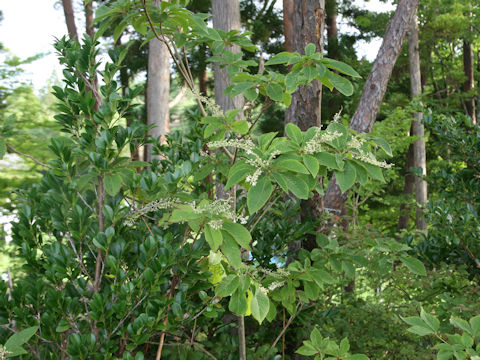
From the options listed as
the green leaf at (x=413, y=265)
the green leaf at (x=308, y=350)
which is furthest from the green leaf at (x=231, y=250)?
the green leaf at (x=413, y=265)

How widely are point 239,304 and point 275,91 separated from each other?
810 millimetres

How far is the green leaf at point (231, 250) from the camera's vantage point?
1311 millimetres

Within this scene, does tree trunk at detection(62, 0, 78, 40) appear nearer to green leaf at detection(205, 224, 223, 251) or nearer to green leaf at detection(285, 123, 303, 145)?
green leaf at detection(285, 123, 303, 145)

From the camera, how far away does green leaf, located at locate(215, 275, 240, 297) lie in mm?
1423

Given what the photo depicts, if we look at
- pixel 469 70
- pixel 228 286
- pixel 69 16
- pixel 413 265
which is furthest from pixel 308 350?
pixel 469 70

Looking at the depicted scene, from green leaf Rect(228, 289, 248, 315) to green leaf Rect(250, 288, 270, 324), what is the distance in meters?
0.04

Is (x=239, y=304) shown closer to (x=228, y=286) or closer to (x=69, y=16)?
(x=228, y=286)

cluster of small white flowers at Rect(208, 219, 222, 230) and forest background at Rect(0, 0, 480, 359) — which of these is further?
forest background at Rect(0, 0, 480, 359)

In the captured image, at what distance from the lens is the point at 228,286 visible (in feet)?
4.74

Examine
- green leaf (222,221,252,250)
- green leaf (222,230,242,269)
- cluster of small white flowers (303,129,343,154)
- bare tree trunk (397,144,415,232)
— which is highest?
cluster of small white flowers (303,129,343,154)

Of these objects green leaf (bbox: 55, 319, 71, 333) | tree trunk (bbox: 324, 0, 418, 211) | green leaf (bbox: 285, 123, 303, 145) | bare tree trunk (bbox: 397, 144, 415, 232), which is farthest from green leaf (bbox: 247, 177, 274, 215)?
bare tree trunk (bbox: 397, 144, 415, 232)

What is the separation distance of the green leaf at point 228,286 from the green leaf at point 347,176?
485mm

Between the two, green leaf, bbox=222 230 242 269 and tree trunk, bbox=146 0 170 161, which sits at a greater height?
tree trunk, bbox=146 0 170 161

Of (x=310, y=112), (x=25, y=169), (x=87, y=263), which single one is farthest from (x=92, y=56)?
(x=25, y=169)
